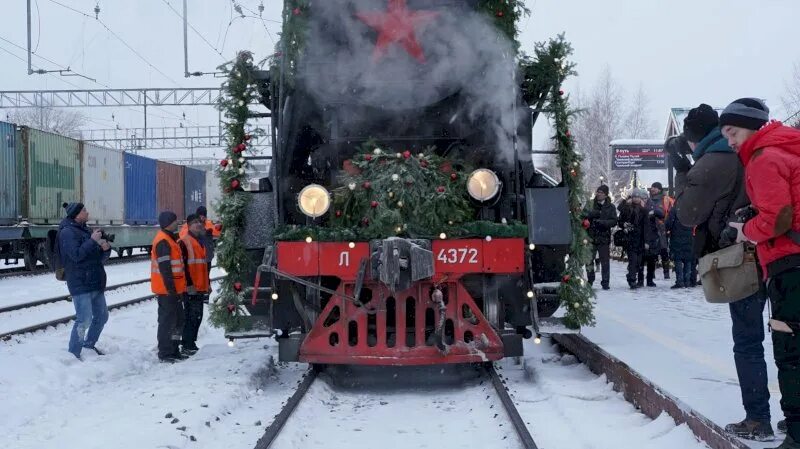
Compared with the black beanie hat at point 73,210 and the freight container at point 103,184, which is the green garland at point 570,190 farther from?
the freight container at point 103,184

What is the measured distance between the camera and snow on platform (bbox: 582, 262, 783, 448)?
5.01m

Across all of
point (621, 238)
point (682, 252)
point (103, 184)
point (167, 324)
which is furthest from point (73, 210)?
point (103, 184)

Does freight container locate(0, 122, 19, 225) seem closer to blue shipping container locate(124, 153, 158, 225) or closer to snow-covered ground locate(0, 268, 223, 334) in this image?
snow-covered ground locate(0, 268, 223, 334)

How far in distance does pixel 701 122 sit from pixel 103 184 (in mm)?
22218

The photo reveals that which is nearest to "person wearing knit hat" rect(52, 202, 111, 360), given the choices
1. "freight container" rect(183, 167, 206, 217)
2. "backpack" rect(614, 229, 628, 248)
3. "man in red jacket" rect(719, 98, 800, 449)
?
"man in red jacket" rect(719, 98, 800, 449)

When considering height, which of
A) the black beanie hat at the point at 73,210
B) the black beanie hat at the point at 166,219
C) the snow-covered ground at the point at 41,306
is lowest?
the snow-covered ground at the point at 41,306

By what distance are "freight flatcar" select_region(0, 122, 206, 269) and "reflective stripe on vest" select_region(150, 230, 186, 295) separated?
25.5 feet

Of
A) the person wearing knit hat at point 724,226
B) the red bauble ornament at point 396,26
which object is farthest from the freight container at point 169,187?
the person wearing knit hat at point 724,226

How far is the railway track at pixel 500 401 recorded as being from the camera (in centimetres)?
Result: 431

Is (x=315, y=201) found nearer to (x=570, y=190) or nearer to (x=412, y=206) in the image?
(x=412, y=206)

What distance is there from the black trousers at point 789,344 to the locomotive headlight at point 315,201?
3.15 m

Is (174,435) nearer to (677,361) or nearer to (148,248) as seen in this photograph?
(677,361)

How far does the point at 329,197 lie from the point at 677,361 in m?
3.07

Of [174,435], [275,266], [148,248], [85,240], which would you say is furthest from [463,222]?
[148,248]
